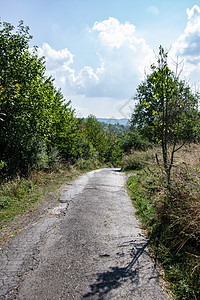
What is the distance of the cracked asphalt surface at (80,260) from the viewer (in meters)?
2.59

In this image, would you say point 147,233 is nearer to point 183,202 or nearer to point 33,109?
point 183,202

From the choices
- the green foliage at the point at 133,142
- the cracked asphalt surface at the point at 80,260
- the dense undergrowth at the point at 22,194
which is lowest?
the cracked asphalt surface at the point at 80,260

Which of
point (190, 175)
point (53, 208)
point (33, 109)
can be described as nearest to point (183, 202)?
point (190, 175)

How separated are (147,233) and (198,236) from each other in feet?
4.31

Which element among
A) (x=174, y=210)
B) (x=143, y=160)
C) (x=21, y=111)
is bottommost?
(x=174, y=210)

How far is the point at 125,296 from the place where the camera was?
8.18ft

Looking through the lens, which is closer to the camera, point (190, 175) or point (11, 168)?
point (190, 175)

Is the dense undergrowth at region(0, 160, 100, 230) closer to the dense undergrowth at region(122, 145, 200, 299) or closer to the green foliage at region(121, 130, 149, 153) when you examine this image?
the dense undergrowth at region(122, 145, 200, 299)

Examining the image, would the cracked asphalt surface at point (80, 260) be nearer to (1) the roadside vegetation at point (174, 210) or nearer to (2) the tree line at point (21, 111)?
(1) the roadside vegetation at point (174, 210)

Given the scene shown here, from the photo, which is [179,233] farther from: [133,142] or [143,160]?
[133,142]

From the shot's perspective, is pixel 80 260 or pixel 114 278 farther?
pixel 80 260

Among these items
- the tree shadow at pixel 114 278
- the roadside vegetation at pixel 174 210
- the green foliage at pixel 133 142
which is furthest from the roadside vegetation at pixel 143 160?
the green foliage at pixel 133 142

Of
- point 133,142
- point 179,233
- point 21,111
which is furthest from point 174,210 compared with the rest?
point 133,142

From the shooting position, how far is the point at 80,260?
10.7ft
